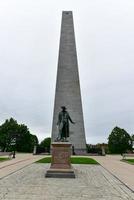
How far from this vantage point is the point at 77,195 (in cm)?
1066

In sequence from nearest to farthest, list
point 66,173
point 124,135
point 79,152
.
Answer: point 66,173 → point 79,152 → point 124,135

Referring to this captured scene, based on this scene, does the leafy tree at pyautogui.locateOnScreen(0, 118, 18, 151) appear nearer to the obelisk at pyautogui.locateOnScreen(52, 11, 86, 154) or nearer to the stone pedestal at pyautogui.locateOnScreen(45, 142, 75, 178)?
the obelisk at pyautogui.locateOnScreen(52, 11, 86, 154)

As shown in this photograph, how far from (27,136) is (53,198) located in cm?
7866

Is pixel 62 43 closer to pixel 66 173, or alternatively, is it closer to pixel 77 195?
pixel 66 173

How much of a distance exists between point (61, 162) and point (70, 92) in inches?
1438

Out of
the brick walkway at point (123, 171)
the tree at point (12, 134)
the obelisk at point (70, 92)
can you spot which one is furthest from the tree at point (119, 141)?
the brick walkway at point (123, 171)

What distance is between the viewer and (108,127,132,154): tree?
85375 millimetres

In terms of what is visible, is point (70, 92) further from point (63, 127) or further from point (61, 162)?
point (61, 162)

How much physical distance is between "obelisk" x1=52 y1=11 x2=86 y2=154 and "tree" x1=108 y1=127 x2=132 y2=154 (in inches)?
1316

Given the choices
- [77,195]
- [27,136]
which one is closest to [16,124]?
[27,136]

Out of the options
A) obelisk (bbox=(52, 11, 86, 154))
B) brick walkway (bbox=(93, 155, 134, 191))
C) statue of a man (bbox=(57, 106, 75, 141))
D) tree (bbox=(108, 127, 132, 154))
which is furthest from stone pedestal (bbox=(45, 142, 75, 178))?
tree (bbox=(108, 127, 132, 154))

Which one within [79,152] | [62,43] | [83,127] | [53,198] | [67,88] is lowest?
[53,198]

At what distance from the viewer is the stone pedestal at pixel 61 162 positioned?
16703 mm

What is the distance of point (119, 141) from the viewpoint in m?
86.0
